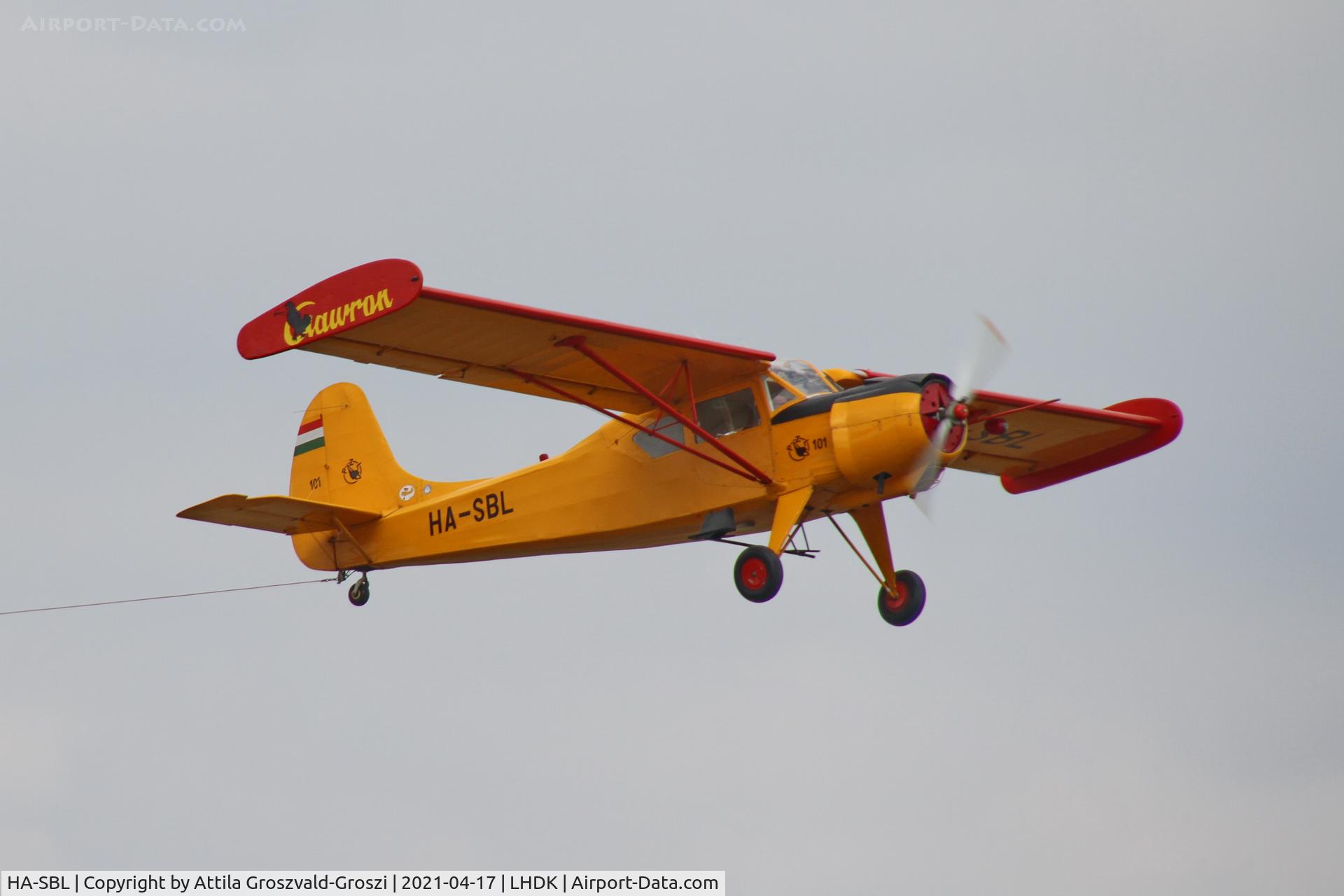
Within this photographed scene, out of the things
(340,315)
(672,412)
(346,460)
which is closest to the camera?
(340,315)

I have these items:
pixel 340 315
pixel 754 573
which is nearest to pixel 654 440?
pixel 754 573

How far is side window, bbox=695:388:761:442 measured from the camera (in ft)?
62.4

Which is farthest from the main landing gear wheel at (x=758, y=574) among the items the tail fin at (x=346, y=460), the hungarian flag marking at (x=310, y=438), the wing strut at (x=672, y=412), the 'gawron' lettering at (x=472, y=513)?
the hungarian flag marking at (x=310, y=438)

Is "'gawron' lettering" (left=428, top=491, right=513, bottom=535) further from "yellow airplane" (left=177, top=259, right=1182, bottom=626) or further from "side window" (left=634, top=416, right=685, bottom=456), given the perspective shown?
"side window" (left=634, top=416, right=685, bottom=456)

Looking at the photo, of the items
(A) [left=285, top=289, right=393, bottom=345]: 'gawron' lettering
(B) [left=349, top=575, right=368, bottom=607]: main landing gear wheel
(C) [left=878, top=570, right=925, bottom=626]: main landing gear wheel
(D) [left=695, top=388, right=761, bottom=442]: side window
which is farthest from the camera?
(B) [left=349, top=575, right=368, bottom=607]: main landing gear wheel

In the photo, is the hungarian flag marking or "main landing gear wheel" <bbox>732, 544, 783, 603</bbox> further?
the hungarian flag marking

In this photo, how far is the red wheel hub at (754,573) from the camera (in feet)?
60.1

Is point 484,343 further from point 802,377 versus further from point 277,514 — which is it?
point 277,514

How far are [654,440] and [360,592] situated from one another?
4260 millimetres

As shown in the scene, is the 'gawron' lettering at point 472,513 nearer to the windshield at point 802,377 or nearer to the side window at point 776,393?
the side window at point 776,393

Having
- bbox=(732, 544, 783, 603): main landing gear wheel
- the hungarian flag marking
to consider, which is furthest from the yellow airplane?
the hungarian flag marking

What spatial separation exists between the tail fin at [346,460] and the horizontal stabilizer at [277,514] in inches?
16.1

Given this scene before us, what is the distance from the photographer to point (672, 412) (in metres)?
18.8

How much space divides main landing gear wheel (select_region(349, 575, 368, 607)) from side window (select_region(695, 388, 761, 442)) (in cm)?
474
